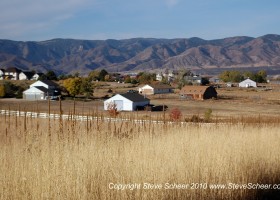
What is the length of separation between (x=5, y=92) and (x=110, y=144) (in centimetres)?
8704

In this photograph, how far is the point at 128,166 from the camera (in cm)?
691

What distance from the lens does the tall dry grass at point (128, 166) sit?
592cm

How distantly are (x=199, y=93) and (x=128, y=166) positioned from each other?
85502 mm

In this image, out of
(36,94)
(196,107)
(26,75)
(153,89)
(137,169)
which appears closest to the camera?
(137,169)

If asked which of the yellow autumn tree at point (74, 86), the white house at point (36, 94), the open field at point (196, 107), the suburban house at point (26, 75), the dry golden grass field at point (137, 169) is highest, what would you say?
the suburban house at point (26, 75)

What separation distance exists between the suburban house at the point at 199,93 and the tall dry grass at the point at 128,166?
81861 millimetres

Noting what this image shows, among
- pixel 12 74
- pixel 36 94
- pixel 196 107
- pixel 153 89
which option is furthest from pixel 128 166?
pixel 12 74

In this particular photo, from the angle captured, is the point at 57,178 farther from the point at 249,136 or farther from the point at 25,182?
the point at 249,136

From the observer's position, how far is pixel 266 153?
8.83 metres

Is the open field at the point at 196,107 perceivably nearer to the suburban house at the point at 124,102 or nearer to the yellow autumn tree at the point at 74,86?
the suburban house at the point at 124,102

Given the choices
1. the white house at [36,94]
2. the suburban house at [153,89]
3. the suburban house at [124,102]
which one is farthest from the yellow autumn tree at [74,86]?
the suburban house at [124,102]

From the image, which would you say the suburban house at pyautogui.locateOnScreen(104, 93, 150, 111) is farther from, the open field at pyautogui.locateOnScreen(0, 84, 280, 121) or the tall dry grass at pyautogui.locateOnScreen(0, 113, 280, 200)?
the tall dry grass at pyautogui.locateOnScreen(0, 113, 280, 200)

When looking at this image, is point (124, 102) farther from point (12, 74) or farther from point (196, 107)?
point (12, 74)

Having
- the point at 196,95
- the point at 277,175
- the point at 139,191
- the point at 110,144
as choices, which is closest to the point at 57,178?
the point at 139,191
